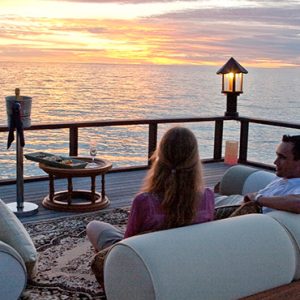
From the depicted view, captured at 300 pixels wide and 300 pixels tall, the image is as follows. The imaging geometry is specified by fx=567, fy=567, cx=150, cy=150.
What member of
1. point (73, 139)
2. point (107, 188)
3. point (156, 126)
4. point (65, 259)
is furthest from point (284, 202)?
point (156, 126)

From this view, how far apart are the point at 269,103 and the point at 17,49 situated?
1563 cm

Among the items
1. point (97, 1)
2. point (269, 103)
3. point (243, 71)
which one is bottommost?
point (269, 103)

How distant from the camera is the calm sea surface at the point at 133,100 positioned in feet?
49.6

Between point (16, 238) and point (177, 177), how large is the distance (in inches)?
39.6

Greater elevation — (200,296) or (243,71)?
(243,71)

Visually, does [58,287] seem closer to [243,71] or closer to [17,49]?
[243,71]

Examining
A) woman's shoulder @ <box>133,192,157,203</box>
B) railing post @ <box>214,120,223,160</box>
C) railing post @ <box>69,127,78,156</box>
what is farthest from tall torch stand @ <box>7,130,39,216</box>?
railing post @ <box>214,120,223,160</box>

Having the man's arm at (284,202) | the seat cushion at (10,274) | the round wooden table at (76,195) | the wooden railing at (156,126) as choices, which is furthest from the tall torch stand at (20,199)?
the man's arm at (284,202)

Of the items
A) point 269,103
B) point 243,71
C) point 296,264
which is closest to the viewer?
point 296,264

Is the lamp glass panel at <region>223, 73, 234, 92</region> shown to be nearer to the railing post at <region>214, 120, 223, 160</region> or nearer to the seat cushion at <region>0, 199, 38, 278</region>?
the railing post at <region>214, 120, 223, 160</region>

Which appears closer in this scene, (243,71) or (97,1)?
(243,71)

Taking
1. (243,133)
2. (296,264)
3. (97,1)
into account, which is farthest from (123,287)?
(97,1)

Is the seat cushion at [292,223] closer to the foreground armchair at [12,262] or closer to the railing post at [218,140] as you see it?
the foreground armchair at [12,262]

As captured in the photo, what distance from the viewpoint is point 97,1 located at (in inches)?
413
